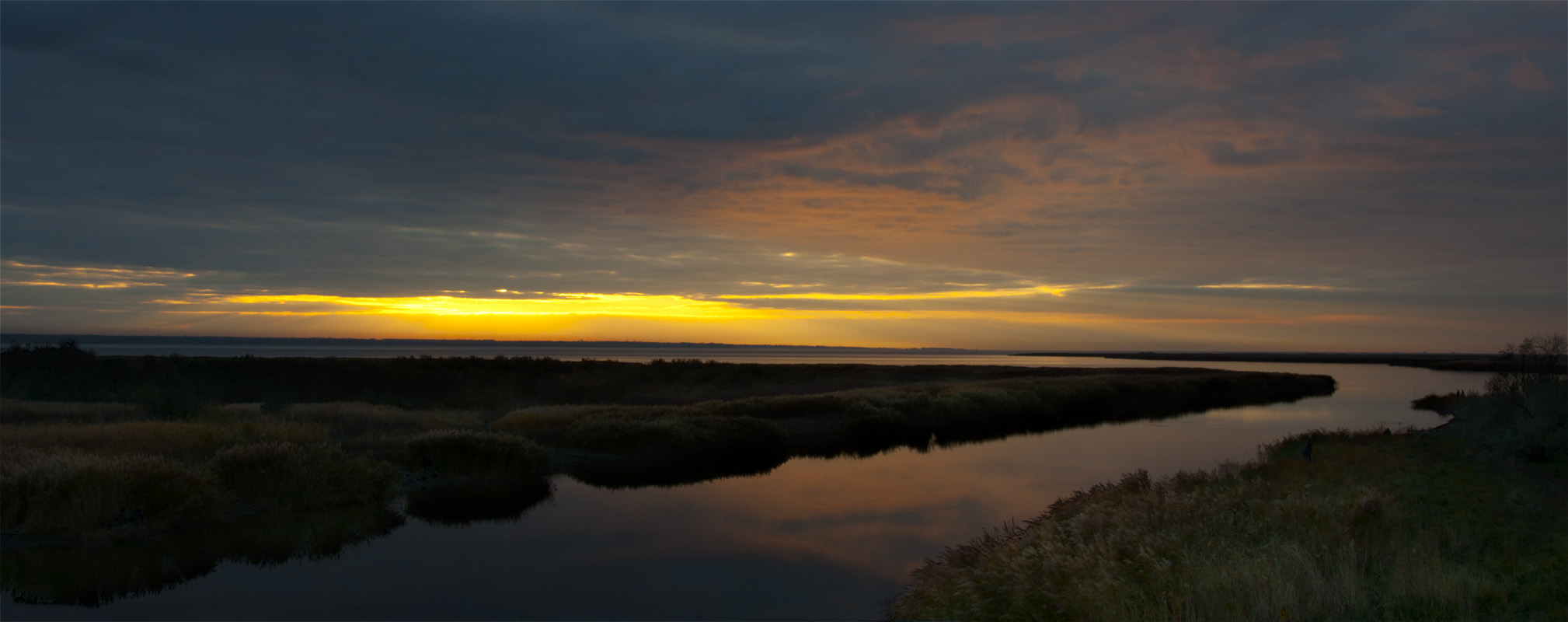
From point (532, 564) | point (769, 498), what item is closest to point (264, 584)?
point (532, 564)

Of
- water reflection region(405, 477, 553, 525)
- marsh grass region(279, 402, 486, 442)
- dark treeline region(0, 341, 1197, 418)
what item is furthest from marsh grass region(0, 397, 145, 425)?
water reflection region(405, 477, 553, 525)

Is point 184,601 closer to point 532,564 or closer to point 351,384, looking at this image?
point 532,564

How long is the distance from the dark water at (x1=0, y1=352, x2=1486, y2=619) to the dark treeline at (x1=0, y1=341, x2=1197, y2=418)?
723 inches

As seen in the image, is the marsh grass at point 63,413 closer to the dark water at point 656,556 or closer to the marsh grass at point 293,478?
the marsh grass at point 293,478

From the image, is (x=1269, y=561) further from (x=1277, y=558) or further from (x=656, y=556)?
(x=656, y=556)

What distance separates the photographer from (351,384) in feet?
144

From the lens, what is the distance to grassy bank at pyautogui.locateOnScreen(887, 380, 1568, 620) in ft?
23.8

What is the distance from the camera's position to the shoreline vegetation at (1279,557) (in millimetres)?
7262

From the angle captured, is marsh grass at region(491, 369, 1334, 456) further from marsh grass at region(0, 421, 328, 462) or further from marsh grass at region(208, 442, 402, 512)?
marsh grass at region(208, 442, 402, 512)

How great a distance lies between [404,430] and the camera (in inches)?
933

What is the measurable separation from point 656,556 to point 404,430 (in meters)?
13.5

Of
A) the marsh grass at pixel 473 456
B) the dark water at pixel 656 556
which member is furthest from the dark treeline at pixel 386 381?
the dark water at pixel 656 556

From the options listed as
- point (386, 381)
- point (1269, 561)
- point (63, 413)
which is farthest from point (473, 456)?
point (386, 381)

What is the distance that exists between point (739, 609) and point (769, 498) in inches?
319
